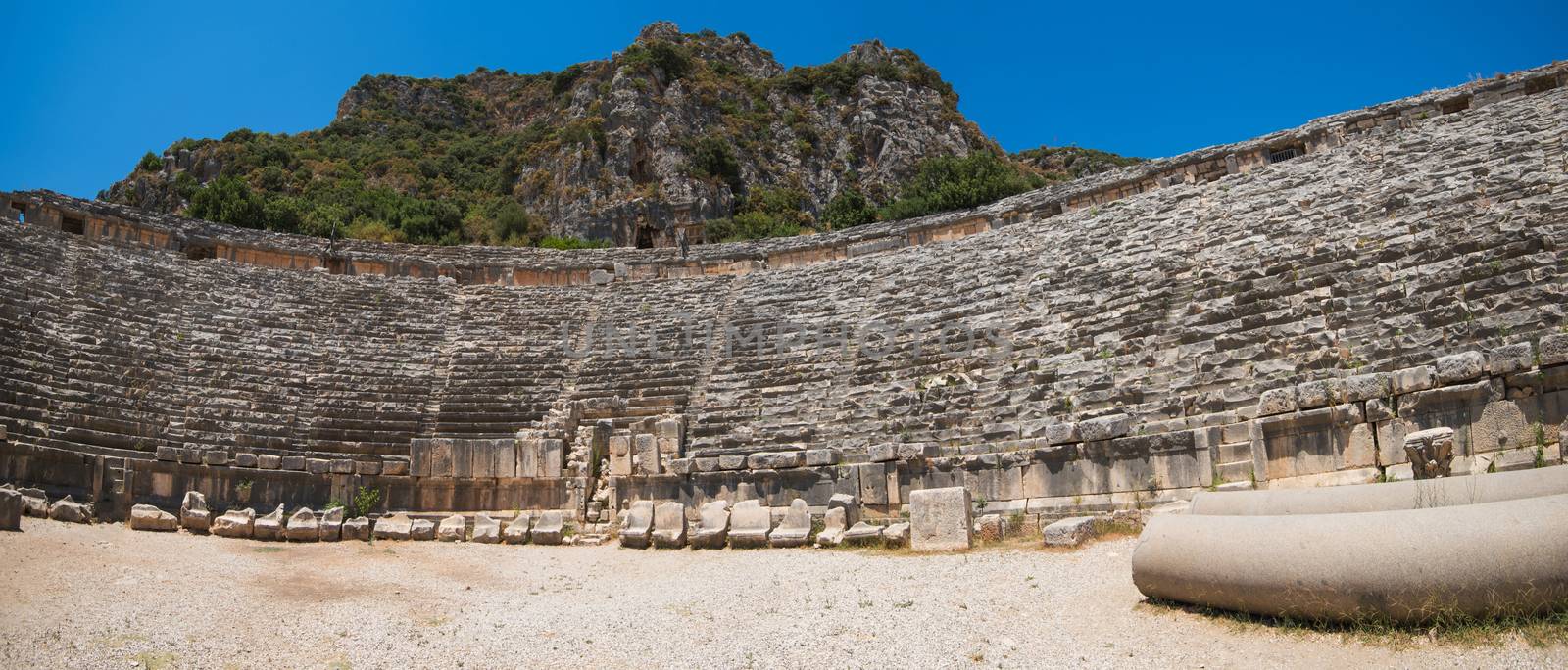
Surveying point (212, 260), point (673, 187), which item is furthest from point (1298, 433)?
point (673, 187)

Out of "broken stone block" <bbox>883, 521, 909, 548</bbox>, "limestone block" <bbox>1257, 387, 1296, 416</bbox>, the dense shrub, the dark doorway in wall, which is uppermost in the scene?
the dense shrub

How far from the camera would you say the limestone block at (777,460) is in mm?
14281

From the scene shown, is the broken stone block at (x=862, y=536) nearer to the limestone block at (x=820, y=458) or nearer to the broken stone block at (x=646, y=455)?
the limestone block at (x=820, y=458)

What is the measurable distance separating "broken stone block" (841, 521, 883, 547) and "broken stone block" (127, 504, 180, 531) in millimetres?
8274

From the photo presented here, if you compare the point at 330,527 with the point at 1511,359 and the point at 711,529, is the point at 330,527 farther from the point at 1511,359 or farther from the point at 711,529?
the point at 1511,359

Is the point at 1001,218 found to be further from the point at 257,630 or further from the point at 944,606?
the point at 257,630

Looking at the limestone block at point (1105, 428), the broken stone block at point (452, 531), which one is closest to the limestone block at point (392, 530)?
the broken stone block at point (452, 531)

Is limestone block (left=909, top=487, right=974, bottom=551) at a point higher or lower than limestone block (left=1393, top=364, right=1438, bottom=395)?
lower

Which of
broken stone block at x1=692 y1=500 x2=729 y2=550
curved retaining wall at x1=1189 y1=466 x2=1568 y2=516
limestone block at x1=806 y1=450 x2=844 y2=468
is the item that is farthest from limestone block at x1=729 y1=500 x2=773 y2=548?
curved retaining wall at x1=1189 y1=466 x2=1568 y2=516

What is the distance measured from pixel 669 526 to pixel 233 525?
535 cm

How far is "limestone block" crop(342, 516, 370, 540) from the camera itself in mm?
13984

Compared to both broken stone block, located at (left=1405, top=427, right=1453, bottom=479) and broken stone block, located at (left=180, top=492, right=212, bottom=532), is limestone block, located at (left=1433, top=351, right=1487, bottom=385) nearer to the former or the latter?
broken stone block, located at (left=1405, top=427, right=1453, bottom=479)

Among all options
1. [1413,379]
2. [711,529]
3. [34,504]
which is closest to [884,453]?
[711,529]

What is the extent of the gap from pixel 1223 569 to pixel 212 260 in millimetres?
→ 21327
